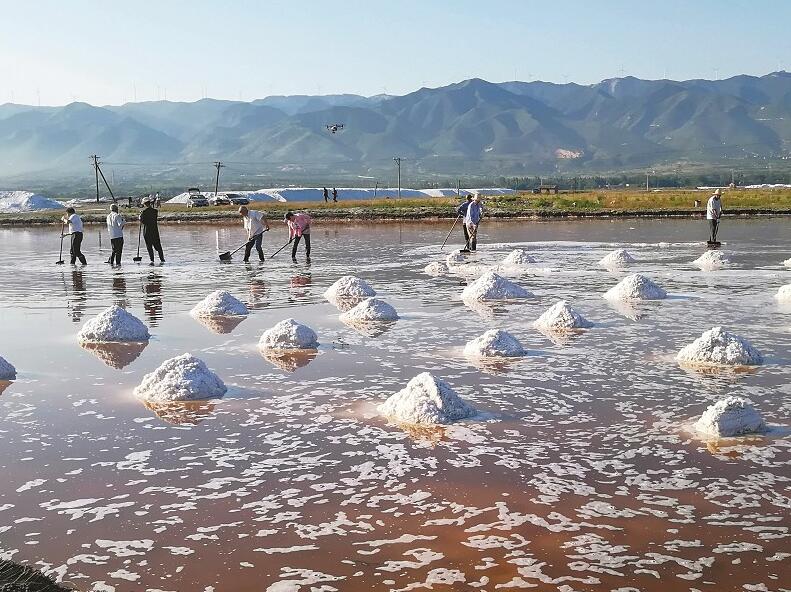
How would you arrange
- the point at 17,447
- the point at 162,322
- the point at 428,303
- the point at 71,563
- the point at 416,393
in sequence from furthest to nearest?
the point at 428,303, the point at 162,322, the point at 416,393, the point at 17,447, the point at 71,563

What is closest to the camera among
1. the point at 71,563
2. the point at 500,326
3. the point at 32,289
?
the point at 71,563

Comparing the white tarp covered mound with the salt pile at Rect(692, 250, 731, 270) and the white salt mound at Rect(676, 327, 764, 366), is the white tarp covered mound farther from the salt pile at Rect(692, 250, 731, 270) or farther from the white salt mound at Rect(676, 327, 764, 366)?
the white salt mound at Rect(676, 327, 764, 366)

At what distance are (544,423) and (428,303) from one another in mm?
8314

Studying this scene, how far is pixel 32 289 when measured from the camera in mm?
20328

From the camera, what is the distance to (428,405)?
8.45m

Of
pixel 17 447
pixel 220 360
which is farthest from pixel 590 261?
pixel 17 447

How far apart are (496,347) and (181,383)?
12.3 ft

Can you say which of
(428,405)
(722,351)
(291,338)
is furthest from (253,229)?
(428,405)

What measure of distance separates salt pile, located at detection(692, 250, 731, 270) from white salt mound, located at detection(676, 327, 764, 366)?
12373mm

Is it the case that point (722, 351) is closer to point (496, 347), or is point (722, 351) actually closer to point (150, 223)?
point (496, 347)

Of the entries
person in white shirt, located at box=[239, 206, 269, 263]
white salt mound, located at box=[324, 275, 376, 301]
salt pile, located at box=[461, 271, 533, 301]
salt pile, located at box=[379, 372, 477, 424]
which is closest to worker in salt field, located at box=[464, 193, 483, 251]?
person in white shirt, located at box=[239, 206, 269, 263]

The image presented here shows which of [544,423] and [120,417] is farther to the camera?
[120,417]

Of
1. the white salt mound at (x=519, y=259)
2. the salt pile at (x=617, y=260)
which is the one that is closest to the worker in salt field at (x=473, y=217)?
the white salt mound at (x=519, y=259)

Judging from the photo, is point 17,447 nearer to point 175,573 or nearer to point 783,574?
point 175,573
